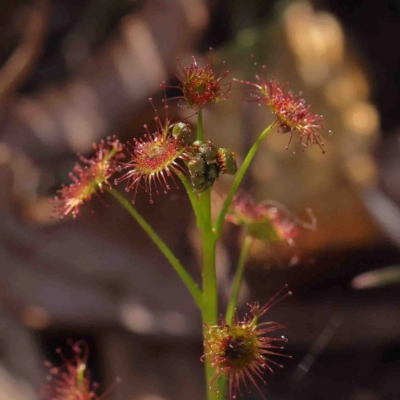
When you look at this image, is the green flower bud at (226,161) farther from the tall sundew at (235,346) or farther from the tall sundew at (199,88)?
the tall sundew at (235,346)

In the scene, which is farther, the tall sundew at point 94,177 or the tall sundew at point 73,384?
the tall sundew at point 73,384

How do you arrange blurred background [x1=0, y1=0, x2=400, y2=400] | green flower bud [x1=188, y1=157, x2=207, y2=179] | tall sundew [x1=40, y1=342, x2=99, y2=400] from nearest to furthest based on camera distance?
green flower bud [x1=188, y1=157, x2=207, y2=179]
tall sundew [x1=40, y1=342, x2=99, y2=400]
blurred background [x1=0, y1=0, x2=400, y2=400]

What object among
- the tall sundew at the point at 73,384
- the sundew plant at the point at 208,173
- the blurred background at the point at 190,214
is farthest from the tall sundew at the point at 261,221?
the tall sundew at the point at 73,384

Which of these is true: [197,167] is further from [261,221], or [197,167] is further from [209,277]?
[261,221]

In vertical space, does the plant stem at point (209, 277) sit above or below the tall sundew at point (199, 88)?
below

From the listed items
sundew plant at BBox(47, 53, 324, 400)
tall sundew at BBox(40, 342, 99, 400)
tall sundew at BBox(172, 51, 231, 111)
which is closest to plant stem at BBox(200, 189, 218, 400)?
sundew plant at BBox(47, 53, 324, 400)

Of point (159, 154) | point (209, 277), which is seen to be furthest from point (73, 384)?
point (159, 154)

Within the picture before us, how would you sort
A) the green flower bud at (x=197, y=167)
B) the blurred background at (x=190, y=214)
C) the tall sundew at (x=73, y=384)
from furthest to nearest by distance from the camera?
the blurred background at (x=190, y=214) → the tall sundew at (x=73, y=384) → the green flower bud at (x=197, y=167)

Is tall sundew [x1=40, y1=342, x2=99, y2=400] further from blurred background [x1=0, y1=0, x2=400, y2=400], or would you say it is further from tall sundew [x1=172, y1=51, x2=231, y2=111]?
tall sundew [x1=172, y1=51, x2=231, y2=111]
